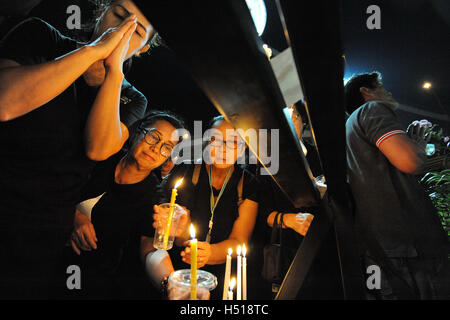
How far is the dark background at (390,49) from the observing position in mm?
4082

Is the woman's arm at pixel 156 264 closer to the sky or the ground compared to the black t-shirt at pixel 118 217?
closer to the ground

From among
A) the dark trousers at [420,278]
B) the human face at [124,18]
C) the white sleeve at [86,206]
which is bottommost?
the dark trousers at [420,278]

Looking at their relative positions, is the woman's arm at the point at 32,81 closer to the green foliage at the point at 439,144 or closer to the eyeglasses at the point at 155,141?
the eyeglasses at the point at 155,141

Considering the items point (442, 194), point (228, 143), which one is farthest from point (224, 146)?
point (442, 194)

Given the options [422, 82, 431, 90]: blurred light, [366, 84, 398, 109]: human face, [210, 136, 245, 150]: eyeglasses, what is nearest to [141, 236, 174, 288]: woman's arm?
[210, 136, 245, 150]: eyeglasses

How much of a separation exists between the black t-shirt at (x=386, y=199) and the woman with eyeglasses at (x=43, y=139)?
195 centimetres

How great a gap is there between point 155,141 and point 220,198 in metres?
0.93

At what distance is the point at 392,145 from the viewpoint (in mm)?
1819

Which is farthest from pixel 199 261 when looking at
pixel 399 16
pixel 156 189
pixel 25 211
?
pixel 399 16

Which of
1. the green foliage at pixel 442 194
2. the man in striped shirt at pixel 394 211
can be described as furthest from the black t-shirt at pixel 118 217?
the green foliage at pixel 442 194

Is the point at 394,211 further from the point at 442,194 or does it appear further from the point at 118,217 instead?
the point at 118,217

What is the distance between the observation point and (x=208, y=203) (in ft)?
8.36

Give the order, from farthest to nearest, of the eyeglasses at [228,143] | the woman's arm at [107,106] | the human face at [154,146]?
the eyeglasses at [228,143] < the human face at [154,146] < the woman's arm at [107,106]

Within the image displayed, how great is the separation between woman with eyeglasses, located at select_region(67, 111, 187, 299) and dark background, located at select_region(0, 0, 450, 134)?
113 centimetres
